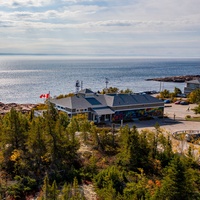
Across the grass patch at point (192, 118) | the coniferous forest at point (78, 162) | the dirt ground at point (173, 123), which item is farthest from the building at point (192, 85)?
the coniferous forest at point (78, 162)

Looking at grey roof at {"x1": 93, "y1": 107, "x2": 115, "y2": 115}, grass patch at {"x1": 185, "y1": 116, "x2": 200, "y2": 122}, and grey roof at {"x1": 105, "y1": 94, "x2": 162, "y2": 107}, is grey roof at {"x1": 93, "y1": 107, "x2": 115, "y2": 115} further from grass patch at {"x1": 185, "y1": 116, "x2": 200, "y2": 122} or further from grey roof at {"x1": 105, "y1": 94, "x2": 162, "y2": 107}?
grass patch at {"x1": 185, "y1": 116, "x2": 200, "y2": 122}

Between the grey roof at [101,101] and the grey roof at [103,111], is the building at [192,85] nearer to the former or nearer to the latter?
the grey roof at [101,101]

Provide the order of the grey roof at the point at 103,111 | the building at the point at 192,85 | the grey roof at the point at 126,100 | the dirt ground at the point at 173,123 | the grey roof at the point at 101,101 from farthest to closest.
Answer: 1. the building at the point at 192,85
2. the grey roof at the point at 126,100
3. the grey roof at the point at 101,101
4. the grey roof at the point at 103,111
5. the dirt ground at the point at 173,123

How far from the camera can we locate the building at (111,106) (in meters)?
48.1

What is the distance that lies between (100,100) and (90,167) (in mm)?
25524

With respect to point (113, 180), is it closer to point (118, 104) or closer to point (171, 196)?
point (171, 196)

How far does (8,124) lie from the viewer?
2881 centimetres

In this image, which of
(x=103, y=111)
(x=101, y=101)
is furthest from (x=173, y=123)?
(x=101, y=101)

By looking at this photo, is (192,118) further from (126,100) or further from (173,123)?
(126,100)

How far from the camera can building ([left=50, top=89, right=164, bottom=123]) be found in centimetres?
4806

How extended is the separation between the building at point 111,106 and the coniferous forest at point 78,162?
16.6m

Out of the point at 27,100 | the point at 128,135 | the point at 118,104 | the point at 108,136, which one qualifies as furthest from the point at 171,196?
the point at 27,100

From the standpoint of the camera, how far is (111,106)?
49375mm

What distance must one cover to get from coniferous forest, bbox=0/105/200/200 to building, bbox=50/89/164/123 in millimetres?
16556
